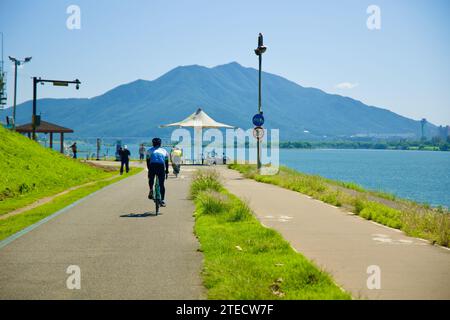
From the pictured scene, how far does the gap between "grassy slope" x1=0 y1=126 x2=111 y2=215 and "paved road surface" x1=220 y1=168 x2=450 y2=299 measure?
7994 mm

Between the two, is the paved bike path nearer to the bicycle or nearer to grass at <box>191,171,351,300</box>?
grass at <box>191,171,351,300</box>

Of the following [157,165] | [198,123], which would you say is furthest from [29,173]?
[198,123]

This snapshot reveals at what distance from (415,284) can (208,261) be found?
9.76 ft

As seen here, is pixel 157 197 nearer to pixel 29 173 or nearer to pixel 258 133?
pixel 29 173

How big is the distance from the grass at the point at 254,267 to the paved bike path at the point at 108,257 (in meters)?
0.26

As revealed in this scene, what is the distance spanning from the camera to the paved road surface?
22.9ft

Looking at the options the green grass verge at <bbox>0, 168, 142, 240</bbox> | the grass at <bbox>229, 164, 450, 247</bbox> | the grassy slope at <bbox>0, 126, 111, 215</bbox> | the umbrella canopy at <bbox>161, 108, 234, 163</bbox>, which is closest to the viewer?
the grass at <bbox>229, 164, 450, 247</bbox>

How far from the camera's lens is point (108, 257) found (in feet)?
29.8

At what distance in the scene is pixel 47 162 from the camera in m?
30.0

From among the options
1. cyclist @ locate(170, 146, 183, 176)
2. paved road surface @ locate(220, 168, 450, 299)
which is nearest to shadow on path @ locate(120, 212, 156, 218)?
paved road surface @ locate(220, 168, 450, 299)

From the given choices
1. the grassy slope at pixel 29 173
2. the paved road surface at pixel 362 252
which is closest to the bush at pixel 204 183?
the paved road surface at pixel 362 252
